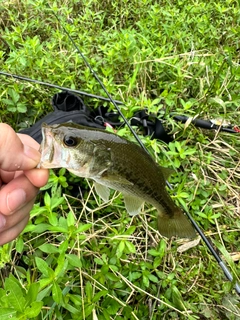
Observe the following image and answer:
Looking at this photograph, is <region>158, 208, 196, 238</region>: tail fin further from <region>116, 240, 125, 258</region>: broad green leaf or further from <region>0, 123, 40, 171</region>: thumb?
<region>0, 123, 40, 171</region>: thumb

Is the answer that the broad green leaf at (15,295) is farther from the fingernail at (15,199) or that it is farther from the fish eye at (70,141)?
the fish eye at (70,141)

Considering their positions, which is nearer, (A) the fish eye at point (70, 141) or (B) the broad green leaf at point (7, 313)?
(B) the broad green leaf at point (7, 313)

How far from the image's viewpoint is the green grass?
205 cm

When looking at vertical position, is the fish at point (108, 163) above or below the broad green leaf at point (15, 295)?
above

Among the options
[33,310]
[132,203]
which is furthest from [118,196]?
[33,310]

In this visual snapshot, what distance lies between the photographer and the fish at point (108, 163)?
5.35 feet

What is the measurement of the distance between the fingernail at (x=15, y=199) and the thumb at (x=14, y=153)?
14 cm

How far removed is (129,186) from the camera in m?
1.90

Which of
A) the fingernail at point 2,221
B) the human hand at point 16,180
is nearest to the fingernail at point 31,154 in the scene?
the human hand at point 16,180

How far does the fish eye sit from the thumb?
0.49ft

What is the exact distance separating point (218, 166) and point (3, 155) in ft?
6.82

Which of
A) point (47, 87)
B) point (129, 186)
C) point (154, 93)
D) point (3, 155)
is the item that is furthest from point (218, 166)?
point (3, 155)

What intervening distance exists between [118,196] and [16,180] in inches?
40.0

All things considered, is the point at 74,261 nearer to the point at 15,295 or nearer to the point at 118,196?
the point at 15,295
